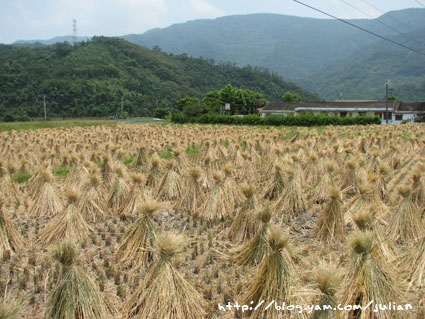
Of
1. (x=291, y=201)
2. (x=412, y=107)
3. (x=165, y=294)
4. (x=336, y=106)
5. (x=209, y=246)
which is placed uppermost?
(x=336, y=106)

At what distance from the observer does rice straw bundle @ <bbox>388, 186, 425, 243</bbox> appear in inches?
210

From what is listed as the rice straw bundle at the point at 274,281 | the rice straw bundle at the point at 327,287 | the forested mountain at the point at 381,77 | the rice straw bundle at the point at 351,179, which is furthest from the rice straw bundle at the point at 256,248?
the forested mountain at the point at 381,77

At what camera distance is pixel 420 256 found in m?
4.05

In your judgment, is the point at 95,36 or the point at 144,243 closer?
the point at 144,243

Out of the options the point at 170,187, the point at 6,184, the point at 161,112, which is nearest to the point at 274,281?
the point at 170,187

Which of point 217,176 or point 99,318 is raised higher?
point 217,176

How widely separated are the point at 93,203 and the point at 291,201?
13.7ft

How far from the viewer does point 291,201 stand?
7.16m

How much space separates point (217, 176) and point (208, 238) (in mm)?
1404

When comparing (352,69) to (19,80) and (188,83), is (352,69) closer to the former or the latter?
(188,83)

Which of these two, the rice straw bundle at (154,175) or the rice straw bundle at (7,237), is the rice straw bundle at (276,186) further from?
the rice straw bundle at (7,237)

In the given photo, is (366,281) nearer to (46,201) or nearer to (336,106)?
(46,201)

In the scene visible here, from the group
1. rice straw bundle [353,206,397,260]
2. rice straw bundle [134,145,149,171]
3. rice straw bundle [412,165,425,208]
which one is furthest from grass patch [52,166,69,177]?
rice straw bundle [412,165,425,208]

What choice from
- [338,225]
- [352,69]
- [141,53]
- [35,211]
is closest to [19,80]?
[141,53]
